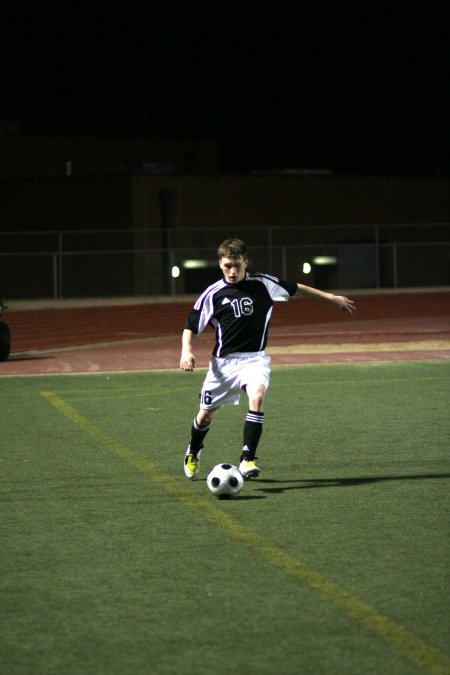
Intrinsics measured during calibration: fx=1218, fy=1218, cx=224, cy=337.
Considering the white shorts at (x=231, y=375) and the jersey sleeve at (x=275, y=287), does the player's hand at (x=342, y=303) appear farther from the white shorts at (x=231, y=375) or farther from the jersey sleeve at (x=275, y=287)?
the white shorts at (x=231, y=375)

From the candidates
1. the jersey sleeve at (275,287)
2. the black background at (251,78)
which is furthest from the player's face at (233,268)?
the black background at (251,78)

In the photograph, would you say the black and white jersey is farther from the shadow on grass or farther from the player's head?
the shadow on grass

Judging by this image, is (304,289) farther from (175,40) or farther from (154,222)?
(175,40)

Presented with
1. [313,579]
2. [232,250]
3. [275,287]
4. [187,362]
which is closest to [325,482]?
[187,362]

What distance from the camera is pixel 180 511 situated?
7.98 metres

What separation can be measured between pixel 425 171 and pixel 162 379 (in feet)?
140

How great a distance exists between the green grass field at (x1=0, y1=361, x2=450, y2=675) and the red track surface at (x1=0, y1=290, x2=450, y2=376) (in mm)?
6959

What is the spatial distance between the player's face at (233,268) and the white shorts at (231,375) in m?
0.56

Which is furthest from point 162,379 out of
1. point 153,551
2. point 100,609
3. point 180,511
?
point 100,609

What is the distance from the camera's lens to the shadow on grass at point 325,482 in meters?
8.77

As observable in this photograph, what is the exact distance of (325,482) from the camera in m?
8.93

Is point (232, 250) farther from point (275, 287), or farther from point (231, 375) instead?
point (231, 375)

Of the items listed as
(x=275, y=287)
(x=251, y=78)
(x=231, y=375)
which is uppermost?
(x=251, y=78)

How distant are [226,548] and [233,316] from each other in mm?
2559
